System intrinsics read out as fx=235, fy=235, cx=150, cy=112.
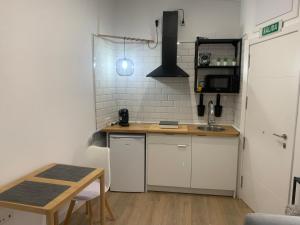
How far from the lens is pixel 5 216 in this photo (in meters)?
1.70

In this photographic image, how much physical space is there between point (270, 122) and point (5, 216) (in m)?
2.52

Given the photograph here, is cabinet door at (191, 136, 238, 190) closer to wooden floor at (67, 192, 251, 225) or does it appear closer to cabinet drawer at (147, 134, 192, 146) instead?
cabinet drawer at (147, 134, 192, 146)

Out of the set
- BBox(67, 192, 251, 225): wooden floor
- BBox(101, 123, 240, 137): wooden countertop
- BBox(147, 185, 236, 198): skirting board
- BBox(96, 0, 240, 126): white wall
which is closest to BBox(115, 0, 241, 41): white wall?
BBox(96, 0, 240, 126): white wall

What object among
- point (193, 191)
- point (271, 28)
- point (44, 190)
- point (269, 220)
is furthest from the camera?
point (193, 191)

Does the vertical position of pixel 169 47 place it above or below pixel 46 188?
above

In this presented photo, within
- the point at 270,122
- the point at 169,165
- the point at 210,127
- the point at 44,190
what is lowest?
the point at 169,165

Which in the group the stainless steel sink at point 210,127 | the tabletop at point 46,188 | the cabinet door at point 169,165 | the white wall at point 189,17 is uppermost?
the white wall at point 189,17

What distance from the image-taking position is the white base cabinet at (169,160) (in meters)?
3.19

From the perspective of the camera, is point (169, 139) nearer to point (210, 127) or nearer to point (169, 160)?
point (169, 160)

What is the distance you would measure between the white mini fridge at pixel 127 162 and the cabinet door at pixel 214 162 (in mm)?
716

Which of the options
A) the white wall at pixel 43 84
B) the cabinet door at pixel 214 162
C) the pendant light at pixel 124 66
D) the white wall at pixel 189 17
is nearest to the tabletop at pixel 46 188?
the white wall at pixel 43 84

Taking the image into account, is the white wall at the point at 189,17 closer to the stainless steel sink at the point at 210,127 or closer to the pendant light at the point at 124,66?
the pendant light at the point at 124,66

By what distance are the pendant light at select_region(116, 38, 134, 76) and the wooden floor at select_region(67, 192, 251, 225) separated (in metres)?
1.83

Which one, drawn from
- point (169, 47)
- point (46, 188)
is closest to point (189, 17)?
point (169, 47)
